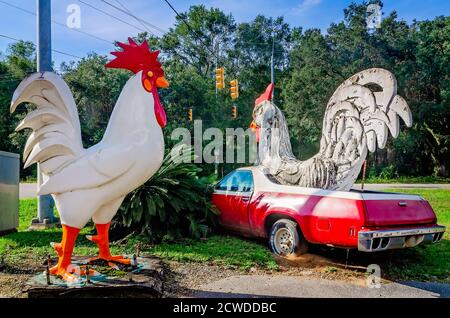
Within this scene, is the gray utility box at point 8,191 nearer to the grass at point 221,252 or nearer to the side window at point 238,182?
the grass at point 221,252

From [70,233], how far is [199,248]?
9.38 feet

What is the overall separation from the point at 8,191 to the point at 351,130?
6656mm

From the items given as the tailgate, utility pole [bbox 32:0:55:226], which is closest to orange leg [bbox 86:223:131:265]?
the tailgate

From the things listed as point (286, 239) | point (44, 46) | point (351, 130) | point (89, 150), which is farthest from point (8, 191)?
point (351, 130)

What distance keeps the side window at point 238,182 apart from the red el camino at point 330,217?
2 centimetres

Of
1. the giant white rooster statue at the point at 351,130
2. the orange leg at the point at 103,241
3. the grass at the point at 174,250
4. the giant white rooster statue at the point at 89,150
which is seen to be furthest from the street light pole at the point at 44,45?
the giant white rooster statue at the point at 351,130

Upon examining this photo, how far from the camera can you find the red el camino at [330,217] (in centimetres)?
518

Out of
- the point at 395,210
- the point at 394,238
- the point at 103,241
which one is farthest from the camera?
the point at 395,210

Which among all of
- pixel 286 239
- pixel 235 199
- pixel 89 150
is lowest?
pixel 286 239

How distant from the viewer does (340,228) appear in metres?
5.34

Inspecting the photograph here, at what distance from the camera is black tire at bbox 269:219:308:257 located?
6066mm

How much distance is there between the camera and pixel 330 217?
548cm

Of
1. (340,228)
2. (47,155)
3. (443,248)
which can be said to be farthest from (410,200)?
(47,155)

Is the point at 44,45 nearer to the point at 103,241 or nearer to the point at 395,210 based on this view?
the point at 103,241
